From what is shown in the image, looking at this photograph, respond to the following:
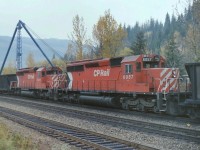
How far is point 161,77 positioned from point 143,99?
65.1 inches

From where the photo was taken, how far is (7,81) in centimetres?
4788

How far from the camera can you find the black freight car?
46128 mm

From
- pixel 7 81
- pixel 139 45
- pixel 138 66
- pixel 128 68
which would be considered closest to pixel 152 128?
pixel 138 66

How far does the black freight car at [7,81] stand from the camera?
4613 centimetres

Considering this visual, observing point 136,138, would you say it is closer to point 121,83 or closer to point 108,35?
point 121,83

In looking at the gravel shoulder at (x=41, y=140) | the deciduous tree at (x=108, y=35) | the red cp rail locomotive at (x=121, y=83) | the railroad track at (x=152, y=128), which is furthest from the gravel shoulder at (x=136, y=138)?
the deciduous tree at (x=108, y=35)

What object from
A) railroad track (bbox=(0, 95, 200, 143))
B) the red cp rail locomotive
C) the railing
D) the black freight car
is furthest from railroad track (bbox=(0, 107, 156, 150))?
the black freight car

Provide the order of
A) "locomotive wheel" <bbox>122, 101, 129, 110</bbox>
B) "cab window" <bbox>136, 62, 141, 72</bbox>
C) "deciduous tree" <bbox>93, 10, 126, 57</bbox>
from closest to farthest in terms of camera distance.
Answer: "cab window" <bbox>136, 62, 141, 72</bbox> → "locomotive wheel" <bbox>122, 101, 129, 110</bbox> → "deciduous tree" <bbox>93, 10, 126, 57</bbox>

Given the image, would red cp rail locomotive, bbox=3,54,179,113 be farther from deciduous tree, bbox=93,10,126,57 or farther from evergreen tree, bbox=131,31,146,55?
evergreen tree, bbox=131,31,146,55

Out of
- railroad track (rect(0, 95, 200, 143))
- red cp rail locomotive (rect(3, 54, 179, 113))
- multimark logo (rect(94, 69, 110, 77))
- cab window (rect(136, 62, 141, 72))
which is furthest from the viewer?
multimark logo (rect(94, 69, 110, 77))

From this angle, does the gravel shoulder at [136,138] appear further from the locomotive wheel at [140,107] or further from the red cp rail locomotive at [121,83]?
the locomotive wheel at [140,107]

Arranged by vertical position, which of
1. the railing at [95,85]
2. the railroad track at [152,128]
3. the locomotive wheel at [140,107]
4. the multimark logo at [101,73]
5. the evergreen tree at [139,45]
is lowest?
the railroad track at [152,128]

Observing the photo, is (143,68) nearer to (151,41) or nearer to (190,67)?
(190,67)

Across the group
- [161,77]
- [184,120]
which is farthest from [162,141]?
[161,77]
